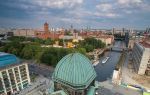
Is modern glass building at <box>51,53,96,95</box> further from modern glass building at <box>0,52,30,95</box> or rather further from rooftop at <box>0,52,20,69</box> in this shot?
rooftop at <box>0,52,20,69</box>

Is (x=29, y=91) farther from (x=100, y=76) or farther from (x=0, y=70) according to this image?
(x=100, y=76)

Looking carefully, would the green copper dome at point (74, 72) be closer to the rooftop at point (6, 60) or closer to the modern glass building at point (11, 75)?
the modern glass building at point (11, 75)

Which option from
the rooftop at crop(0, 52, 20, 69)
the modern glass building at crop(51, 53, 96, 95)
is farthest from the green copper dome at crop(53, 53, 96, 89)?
the rooftop at crop(0, 52, 20, 69)

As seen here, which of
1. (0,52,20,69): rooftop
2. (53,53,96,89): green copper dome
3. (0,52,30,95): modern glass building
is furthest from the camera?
(0,52,20,69): rooftop

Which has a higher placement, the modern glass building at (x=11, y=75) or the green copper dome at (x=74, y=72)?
the green copper dome at (x=74, y=72)

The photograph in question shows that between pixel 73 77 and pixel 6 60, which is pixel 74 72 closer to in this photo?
pixel 73 77

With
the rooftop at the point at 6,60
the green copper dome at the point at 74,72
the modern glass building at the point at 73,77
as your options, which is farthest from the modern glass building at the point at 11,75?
the green copper dome at the point at 74,72

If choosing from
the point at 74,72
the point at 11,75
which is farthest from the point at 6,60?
the point at 74,72

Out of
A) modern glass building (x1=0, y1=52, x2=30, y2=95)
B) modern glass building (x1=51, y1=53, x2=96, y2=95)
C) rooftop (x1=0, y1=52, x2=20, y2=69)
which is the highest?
modern glass building (x1=51, y1=53, x2=96, y2=95)
